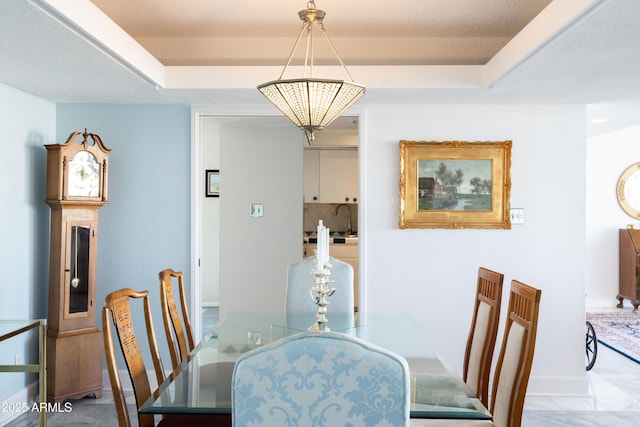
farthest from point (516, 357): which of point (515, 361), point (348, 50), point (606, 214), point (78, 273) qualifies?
point (606, 214)

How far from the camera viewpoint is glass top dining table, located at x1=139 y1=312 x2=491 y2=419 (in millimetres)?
2027

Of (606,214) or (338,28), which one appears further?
(606,214)

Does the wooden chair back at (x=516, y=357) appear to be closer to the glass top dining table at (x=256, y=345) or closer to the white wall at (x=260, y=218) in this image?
the glass top dining table at (x=256, y=345)

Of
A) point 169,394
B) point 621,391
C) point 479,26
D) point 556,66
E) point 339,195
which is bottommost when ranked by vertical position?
point 621,391

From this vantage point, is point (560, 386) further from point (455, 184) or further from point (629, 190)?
point (629, 190)


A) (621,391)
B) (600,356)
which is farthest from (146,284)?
(600,356)

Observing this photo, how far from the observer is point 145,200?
4.60m

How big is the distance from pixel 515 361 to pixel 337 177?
5.66 m

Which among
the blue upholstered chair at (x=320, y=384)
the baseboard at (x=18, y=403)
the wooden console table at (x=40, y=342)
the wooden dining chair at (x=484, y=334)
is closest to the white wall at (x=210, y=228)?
the baseboard at (x=18, y=403)

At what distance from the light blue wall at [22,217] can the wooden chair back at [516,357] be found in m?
3.02

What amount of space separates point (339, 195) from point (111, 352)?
19.8ft

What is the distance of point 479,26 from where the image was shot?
155 inches

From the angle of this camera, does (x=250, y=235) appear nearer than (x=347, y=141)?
Yes

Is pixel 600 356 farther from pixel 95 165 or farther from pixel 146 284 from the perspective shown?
pixel 95 165
